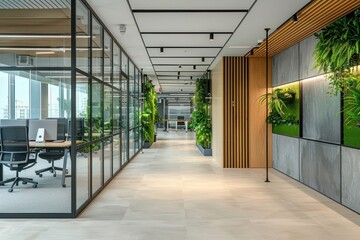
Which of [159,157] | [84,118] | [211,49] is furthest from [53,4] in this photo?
[159,157]

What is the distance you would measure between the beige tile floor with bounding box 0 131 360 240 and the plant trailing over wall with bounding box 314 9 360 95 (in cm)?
194

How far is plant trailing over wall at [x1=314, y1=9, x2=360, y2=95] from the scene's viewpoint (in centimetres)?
497

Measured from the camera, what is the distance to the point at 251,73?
31.7 feet

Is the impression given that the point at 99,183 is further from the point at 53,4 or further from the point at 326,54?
the point at 326,54

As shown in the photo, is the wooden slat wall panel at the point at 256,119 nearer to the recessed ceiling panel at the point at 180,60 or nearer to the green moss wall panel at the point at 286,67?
the green moss wall panel at the point at 286,67

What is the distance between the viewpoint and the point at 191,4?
5418 mm

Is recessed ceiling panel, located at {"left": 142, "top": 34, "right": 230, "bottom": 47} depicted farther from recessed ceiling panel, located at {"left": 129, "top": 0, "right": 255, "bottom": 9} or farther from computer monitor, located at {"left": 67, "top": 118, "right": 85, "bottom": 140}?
computer monitor, located at {"left": 67, "top": 118, "right": 85, "bottom": 140}

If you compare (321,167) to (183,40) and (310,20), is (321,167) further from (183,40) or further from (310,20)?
(183,40)

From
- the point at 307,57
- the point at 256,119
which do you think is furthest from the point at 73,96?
the point at 256,119

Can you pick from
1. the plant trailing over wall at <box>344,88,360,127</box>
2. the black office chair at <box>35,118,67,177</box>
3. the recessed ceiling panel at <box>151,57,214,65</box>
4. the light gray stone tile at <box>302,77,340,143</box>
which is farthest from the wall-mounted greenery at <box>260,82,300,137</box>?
the black office chair at <box>35,118,67,177</box>

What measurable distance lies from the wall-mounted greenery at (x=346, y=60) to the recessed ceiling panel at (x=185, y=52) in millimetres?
3553

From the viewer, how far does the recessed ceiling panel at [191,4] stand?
5.27m

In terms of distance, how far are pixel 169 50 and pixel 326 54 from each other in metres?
4.31

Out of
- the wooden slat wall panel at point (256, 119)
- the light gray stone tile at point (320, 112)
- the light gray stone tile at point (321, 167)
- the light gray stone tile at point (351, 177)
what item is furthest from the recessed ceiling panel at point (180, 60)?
the light gray stone tile at point (351, 177)
